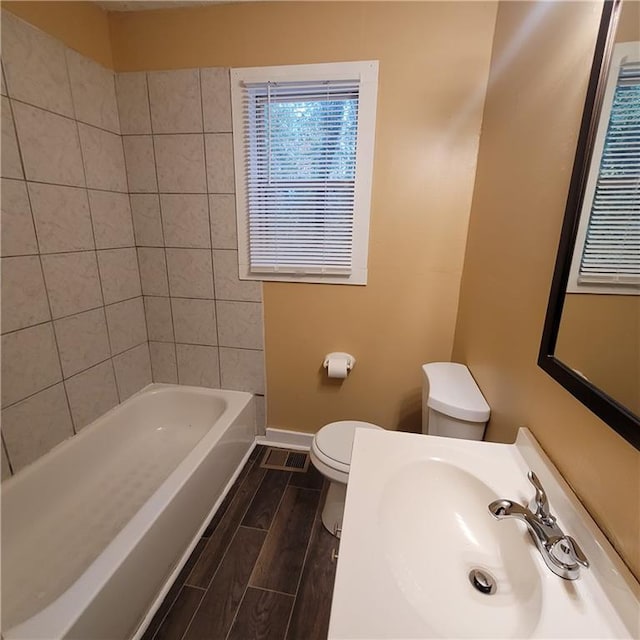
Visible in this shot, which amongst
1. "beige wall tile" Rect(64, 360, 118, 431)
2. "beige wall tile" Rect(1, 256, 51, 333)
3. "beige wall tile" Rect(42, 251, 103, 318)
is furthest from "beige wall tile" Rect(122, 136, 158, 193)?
"beige wall tile" Rect(64, 360, 118, 431)

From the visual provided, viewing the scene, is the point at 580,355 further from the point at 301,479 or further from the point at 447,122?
the point at 301,479

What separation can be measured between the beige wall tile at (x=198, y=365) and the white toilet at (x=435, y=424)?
0.91 meters

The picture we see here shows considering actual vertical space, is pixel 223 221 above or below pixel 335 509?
above

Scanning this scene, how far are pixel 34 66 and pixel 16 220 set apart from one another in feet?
2.19

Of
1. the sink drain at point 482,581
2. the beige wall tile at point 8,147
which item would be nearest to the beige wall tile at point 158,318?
the beige wall tile at point 8,147

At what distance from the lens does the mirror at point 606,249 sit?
23.1 inches

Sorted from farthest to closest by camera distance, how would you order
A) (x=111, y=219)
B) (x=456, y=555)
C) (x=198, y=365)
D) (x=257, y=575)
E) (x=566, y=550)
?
(x=198, y=365) → (x=111, y=219) → (x=257, y=575) → (x=456, y=555) → (x=566, y=550)

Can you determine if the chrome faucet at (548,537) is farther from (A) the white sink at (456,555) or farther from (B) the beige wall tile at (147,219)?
(B) the beige wall tile at (147,219)

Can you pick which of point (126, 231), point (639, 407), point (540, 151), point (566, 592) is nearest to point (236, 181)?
point (126, 231)

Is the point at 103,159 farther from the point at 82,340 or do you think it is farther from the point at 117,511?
the point at 117,511

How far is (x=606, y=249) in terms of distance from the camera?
667 millimetres

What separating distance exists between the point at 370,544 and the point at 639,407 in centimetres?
Result: 55

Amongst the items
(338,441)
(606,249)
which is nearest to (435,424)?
(338,441)

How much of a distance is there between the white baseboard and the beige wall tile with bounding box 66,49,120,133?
2.03m
